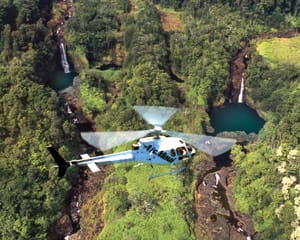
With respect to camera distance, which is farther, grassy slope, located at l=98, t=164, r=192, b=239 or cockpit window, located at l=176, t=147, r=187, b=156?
grassy slope, located at l=98, t=164, r=192, b=239

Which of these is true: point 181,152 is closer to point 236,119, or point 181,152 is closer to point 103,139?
point 103,139

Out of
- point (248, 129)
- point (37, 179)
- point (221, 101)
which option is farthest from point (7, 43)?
point (248, 129)

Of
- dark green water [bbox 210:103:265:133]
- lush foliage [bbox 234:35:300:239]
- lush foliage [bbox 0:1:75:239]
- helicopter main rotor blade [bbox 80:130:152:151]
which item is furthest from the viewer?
dark green water [bbox 210:103:265:133]

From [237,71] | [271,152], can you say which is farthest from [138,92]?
[237,71]

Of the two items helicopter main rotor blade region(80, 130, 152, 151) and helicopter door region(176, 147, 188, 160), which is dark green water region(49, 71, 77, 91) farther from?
helicopter door region(176, 147, 188, 160)

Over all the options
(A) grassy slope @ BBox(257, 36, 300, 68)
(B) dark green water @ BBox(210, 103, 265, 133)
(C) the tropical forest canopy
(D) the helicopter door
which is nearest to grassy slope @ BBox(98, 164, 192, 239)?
(C) the tropical forest canopy

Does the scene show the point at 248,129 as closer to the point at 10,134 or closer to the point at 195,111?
the point at 195,111

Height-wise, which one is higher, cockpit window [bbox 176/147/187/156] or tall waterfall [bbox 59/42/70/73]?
cockpit window [bbox 176/147/187/156]

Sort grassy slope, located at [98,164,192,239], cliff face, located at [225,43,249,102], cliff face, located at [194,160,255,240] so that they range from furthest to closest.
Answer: cliff face, located at [225,43,249,102]
cliff face, located at [194,160,255,240]
grassy slope, located at [98,164,192,239]
